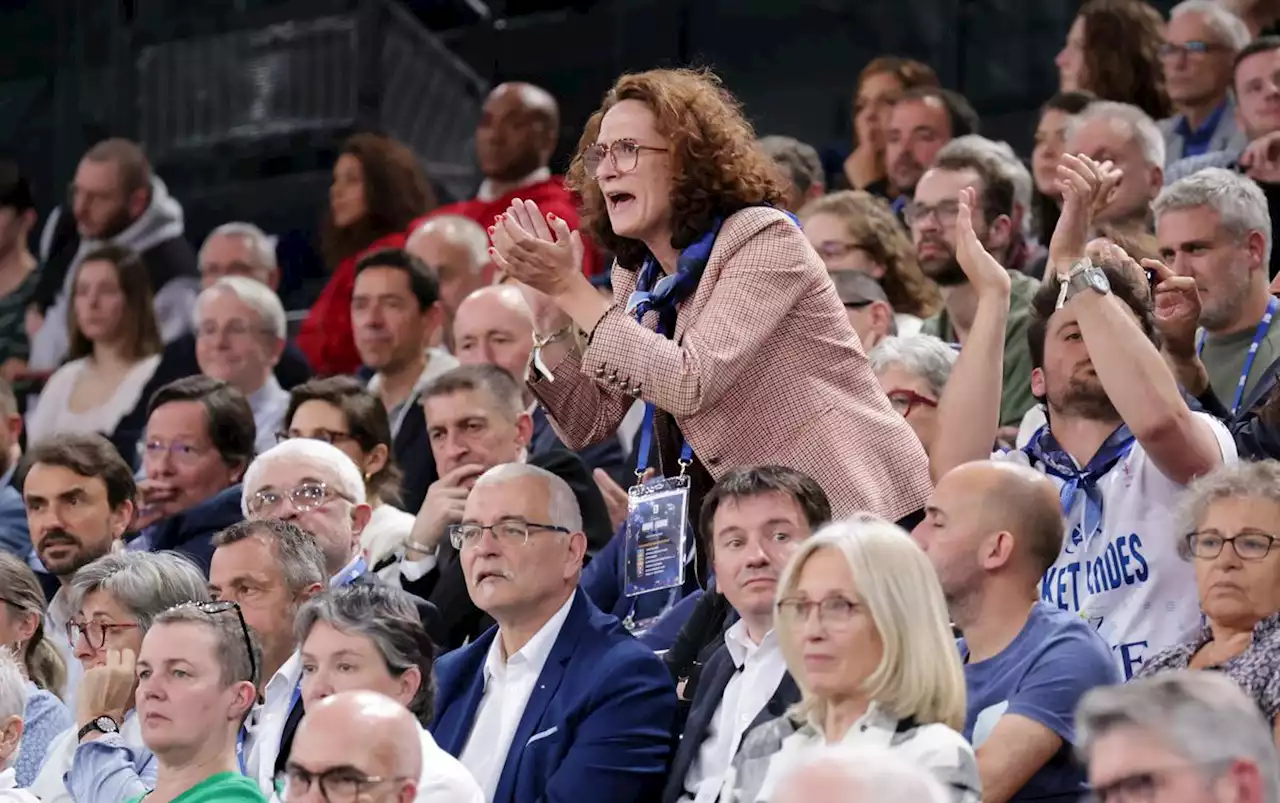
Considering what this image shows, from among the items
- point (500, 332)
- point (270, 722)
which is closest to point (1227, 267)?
point (500, 332)

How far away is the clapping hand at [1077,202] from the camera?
441 centimetres

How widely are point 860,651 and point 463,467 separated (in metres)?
2.16

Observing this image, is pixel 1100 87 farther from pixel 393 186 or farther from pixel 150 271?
pixel 150 271

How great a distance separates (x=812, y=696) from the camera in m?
3.35

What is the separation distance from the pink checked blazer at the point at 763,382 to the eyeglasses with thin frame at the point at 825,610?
1.72 feet

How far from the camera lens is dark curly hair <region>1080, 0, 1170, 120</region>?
700 cm

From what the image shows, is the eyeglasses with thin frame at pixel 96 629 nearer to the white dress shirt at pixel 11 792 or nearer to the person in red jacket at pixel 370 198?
the white dress shirt at pixel 11 792

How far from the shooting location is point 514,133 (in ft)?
24.8

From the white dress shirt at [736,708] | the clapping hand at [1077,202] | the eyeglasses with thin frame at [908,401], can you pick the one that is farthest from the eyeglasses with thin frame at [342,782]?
the eyeglasses with thin frame at [908,401]

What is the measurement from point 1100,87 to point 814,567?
3.98m

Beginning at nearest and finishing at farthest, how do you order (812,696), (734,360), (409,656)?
(812,696) → (734,360) → (409,656)

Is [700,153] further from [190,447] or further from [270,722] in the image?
[190,447]

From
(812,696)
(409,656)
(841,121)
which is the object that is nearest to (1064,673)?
(812,696)

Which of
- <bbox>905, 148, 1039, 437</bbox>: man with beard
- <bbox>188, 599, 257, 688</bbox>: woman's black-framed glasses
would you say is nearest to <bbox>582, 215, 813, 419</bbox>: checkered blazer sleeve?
<bbox>188, 599, 257, 688</bbox>: woman's black-framed glasses
